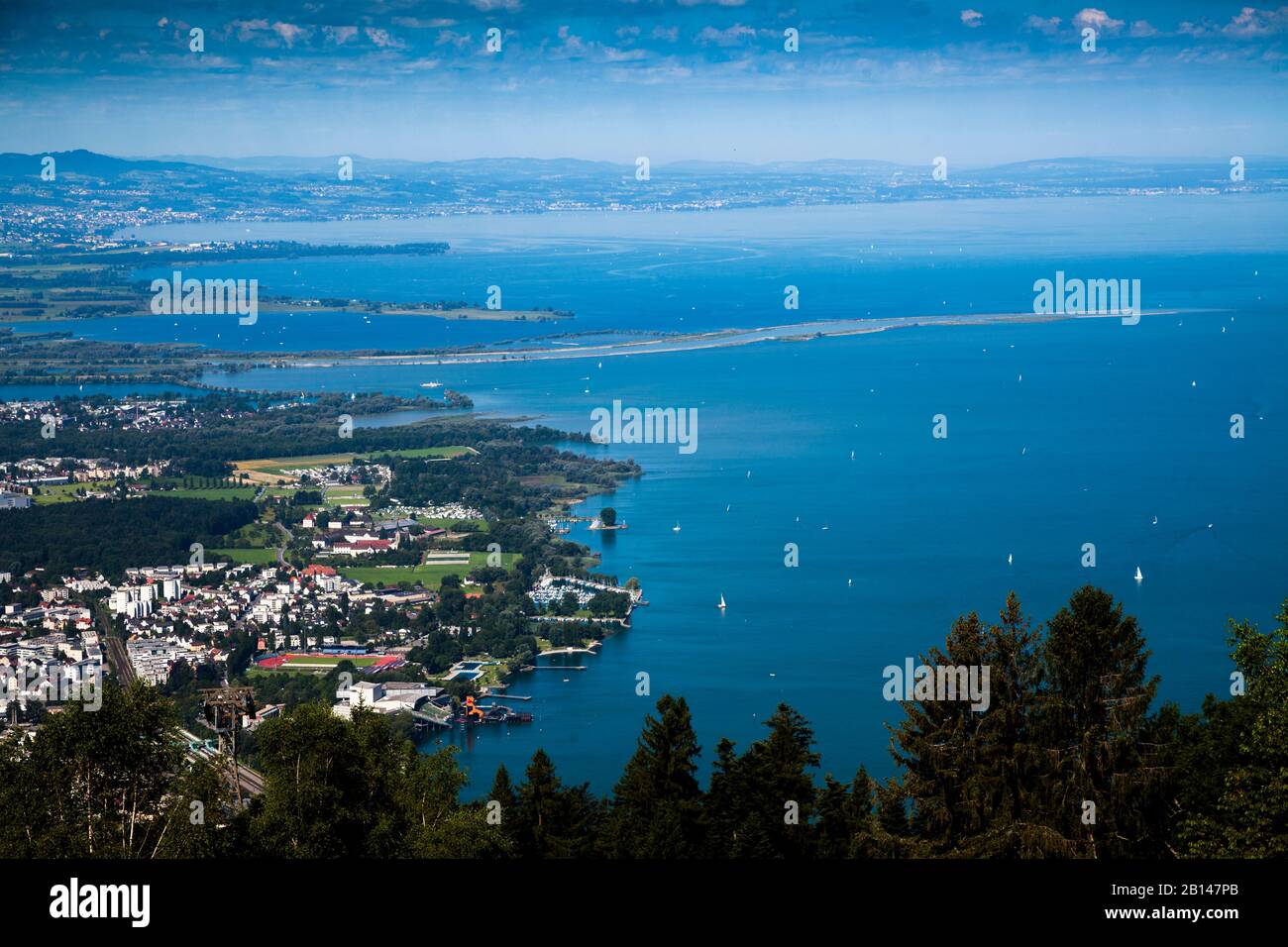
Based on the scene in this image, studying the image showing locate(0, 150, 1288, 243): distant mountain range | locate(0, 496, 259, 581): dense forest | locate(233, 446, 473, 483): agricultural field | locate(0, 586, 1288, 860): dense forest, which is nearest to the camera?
locate(0, 586, 1288, 860): dense forest

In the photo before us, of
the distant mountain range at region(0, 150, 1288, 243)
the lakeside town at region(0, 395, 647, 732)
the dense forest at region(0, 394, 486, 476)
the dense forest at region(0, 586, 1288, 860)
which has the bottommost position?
the lakeside town at region(0, 395, 647, 732)

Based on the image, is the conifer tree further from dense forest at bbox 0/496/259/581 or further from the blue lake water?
dense forest at bbox 0/496/259/581

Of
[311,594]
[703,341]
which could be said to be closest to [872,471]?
[311,594]

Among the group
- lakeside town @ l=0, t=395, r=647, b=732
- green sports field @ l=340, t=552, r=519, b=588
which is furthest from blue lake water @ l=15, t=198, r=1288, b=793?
green sports field @ l=340, t=552, r=519, b=588

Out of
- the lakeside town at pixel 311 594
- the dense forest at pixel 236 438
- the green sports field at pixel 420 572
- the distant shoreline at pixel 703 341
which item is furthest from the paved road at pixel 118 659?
the distant shoreline at pixel 703 341

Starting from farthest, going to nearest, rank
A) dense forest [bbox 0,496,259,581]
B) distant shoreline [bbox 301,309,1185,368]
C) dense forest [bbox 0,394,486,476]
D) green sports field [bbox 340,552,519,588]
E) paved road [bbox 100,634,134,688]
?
distant shoreline [bbox 301,309,1185,368] < dense forest [bbox 0,394,486,476] < dense forest [bbox 0,496,259,581] < green sports field [bbox 340,552,519,588] < paved road [bbox 100,634,134,688]

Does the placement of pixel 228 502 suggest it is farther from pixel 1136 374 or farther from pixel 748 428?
pixel 1136 374

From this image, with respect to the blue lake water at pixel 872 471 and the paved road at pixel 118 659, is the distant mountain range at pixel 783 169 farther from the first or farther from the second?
the paved road at pixel 118 659

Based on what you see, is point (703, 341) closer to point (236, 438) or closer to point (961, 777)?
point (236, 438)
